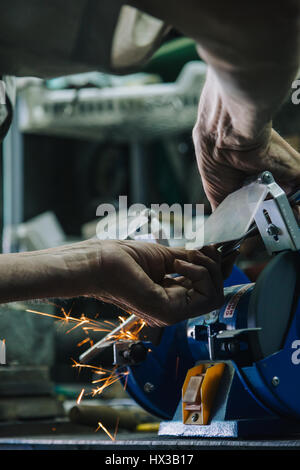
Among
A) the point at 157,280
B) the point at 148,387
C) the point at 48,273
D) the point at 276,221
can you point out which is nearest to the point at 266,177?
the point at 276,221

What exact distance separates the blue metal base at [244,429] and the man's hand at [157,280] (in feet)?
0.77

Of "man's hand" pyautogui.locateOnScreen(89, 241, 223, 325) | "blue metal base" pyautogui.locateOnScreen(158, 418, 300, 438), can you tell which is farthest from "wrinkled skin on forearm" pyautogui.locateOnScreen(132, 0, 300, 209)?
"blue metal base" pyautogui.locateOnScreen(158, 418, 300, 438)

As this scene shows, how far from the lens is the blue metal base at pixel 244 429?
1260 mm

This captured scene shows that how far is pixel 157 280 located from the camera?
119 centimetres

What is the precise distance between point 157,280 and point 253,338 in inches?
7.9

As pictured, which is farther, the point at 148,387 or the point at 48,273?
the point at 148,387

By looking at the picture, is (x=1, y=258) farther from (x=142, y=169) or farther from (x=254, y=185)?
(x=142, y=169)

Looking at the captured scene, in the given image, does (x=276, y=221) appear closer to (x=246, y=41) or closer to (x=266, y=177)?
(x=266, y=177)

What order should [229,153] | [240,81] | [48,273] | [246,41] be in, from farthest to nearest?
[229,153]
[48,273]
[240,81]
[246,41]

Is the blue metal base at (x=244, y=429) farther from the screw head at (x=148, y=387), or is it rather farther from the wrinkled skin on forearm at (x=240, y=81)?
the wrinkled skin on forearm at (x=240, y=81)

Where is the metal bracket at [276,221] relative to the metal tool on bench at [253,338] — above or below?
above

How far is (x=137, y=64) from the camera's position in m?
0.69

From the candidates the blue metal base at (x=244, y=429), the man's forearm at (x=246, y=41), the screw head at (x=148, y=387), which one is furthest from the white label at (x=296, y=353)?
the man's forearm at (x=246, y=41)
